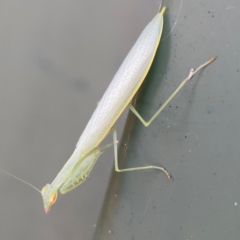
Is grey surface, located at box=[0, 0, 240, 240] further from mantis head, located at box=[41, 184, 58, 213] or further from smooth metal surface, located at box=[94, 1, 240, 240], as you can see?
mantis head, located at box=[41, 184, 58, 213]

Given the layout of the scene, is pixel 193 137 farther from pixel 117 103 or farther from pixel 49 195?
pixel 49 195

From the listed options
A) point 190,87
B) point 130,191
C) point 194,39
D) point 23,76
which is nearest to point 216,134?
point 190,87

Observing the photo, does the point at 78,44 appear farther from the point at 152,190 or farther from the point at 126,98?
the point at 152,190

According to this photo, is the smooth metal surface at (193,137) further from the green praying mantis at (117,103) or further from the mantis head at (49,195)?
the mantis head at (49,195)

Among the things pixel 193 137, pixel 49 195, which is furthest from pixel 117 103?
pixel 49 195

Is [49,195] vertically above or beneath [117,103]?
beneath

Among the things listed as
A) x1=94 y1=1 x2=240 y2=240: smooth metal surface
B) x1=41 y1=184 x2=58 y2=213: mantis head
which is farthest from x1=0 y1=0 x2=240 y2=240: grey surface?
x1=41 y1=184 x2=58 y2=213: mantis head
